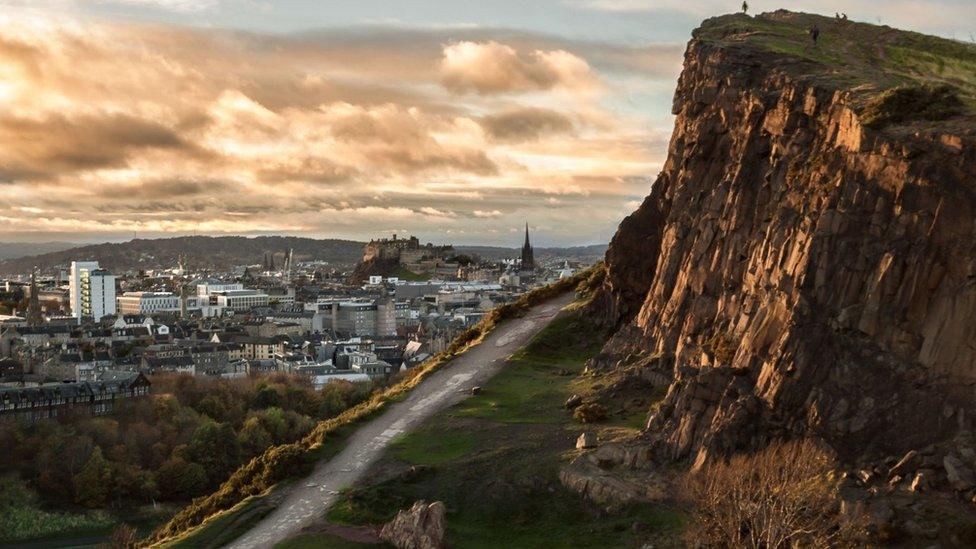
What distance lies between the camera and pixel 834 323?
3200cm

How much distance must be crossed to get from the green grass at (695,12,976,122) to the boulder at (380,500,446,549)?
15940 millimetres

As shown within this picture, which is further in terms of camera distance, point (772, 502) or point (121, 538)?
point (121, 538)

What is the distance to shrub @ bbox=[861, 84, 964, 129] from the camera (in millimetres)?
32812

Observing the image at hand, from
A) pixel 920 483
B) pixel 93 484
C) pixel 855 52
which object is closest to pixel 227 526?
pixel 920 483

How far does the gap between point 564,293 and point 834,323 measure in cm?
3427

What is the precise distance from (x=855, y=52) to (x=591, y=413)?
55.7ft

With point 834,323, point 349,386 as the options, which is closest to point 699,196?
point 834,323

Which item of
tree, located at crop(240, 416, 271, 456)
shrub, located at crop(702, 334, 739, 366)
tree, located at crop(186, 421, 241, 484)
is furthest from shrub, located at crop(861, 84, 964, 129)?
tree, located at crop(240, 416, 271, 456)

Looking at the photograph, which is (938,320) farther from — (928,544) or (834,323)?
(928,544)

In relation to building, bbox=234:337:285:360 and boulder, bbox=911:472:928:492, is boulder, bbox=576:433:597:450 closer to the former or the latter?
boulder, bbox=911:472:928:492

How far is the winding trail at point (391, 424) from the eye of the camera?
36.3 metres

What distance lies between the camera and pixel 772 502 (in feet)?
90.6

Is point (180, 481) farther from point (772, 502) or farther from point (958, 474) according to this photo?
point (958, 474)

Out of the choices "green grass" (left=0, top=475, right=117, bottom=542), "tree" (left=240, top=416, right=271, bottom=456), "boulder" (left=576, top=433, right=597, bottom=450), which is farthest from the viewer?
"tree" (left=240, top=416, right=271, bottom=456)
